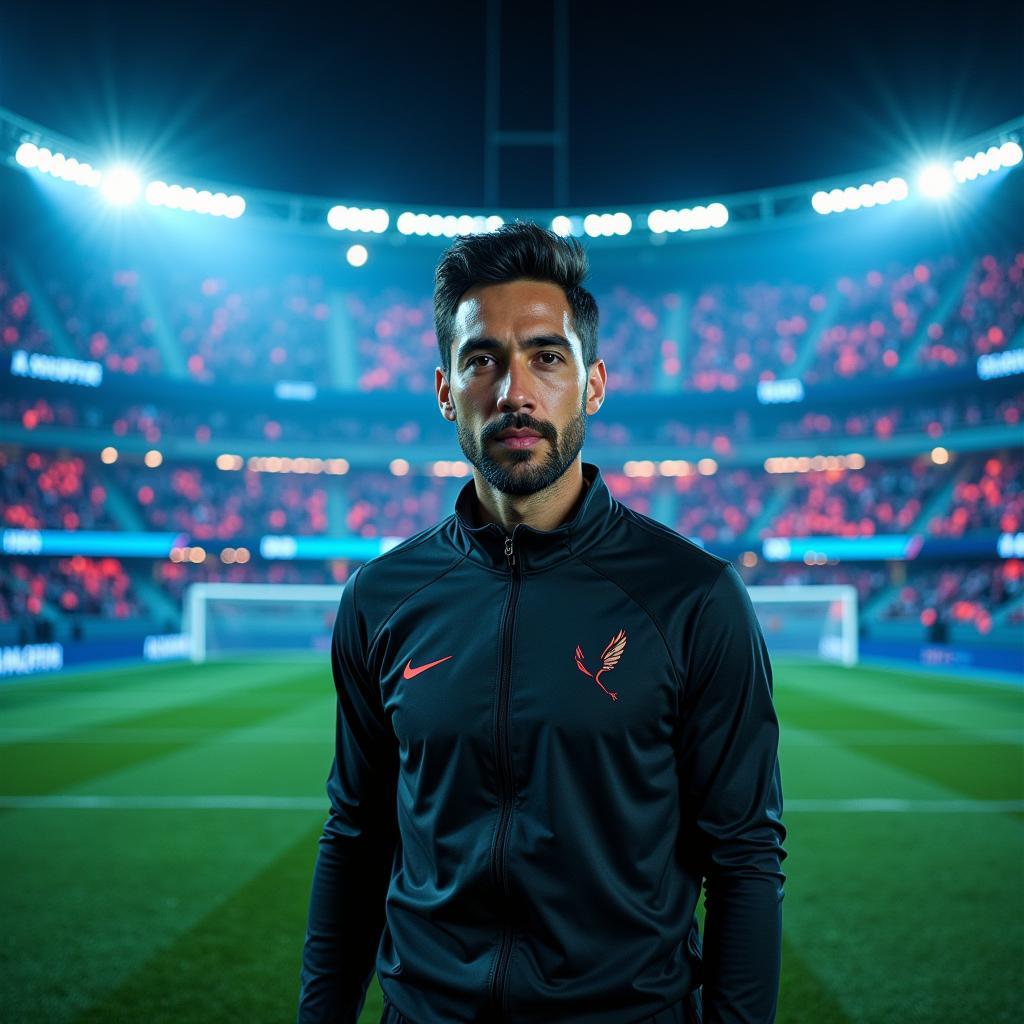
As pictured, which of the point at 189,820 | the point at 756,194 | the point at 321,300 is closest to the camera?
the point at 189,820

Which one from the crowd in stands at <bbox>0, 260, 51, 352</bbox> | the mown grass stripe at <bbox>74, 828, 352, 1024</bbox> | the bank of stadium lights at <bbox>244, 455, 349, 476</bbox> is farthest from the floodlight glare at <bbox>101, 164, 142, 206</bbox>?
the mown grass stripe at <bbox>74, 828, 352, 1024</bbox>

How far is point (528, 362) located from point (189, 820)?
722 centimetres

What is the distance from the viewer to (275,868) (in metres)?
6.59

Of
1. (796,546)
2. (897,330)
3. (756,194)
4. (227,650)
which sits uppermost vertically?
(756,194)

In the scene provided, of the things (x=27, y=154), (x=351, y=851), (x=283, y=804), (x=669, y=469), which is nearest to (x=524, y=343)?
(x=351, y=851)

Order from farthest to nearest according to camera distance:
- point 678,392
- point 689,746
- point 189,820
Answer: point 678,392 < point 189,820 < point 689,746

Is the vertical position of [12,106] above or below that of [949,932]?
above

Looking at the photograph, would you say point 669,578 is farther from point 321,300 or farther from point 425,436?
point 321,300

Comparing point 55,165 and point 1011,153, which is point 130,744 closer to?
point 55,165

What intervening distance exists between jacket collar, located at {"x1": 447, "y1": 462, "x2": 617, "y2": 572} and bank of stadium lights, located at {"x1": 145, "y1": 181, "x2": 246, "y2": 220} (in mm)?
35069

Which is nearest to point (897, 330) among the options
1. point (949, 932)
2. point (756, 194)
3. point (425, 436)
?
point (756, 194)

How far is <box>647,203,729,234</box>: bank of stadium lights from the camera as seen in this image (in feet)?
115

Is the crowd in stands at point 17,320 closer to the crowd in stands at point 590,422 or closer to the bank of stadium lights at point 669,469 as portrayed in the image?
the crowd in stands at point 590,422

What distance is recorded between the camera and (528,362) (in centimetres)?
204
